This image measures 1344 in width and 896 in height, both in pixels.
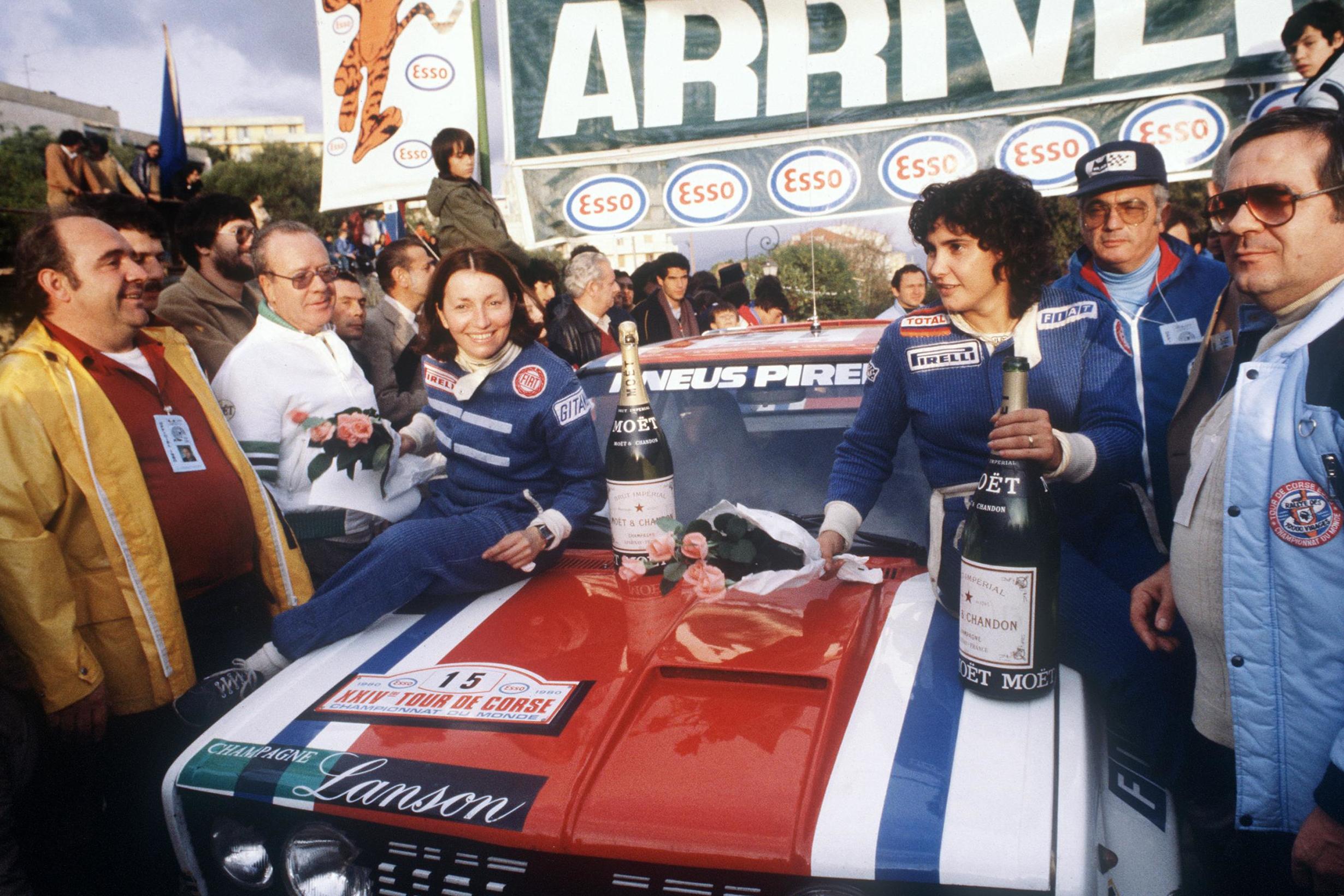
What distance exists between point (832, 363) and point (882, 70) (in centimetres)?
328

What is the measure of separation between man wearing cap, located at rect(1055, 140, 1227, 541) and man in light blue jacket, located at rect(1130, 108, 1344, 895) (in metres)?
1.29

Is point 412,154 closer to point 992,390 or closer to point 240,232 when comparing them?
point 240,232

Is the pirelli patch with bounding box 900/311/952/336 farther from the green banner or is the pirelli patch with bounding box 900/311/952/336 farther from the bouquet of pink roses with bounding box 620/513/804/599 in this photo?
the green banner

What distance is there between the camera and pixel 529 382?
2.68m

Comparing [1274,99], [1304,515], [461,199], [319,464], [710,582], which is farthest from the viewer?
[461,199]

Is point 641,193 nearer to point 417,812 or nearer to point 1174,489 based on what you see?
point 1174,489

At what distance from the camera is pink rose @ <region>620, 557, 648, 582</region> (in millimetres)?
2279

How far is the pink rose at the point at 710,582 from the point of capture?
1967mm

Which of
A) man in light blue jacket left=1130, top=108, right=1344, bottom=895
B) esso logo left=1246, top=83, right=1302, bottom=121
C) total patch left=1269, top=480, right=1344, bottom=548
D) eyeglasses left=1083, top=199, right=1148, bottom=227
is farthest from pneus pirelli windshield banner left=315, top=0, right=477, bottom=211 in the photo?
total patch left=1269, top=480, right=1344, bottom=548

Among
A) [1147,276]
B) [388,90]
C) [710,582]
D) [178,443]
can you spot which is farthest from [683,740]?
[388,90]

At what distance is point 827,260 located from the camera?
13992mm

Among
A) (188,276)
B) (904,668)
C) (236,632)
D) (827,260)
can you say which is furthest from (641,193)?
(827,260)

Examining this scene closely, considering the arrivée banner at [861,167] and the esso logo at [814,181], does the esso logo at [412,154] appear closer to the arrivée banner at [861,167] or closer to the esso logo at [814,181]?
the arrivée banner at [861,167]

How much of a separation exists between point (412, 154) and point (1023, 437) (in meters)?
5.26
